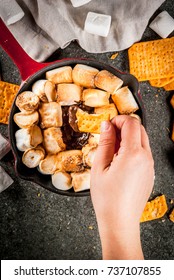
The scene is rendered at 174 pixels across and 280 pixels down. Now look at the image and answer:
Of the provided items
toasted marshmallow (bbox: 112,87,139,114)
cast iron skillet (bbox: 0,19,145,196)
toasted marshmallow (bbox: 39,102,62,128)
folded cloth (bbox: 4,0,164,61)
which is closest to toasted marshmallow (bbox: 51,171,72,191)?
cast iron skillet (bbox: 0,19,145,196)

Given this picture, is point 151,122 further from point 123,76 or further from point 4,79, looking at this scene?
point 4,79

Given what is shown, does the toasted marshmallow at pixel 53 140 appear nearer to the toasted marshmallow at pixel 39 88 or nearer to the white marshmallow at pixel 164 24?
the toasted marshmallow at pixel 39 88

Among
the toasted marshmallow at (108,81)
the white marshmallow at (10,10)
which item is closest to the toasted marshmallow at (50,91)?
the toasted marshmallow at (108,81)

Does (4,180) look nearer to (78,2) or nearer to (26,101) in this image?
(26,101)

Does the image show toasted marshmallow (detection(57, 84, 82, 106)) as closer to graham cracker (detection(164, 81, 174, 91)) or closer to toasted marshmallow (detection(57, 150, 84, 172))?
toasted marshmallow (detection(57, 150, 84, 172))

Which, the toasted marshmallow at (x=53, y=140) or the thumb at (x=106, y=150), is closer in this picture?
the thumb at (x=106, y=150)
